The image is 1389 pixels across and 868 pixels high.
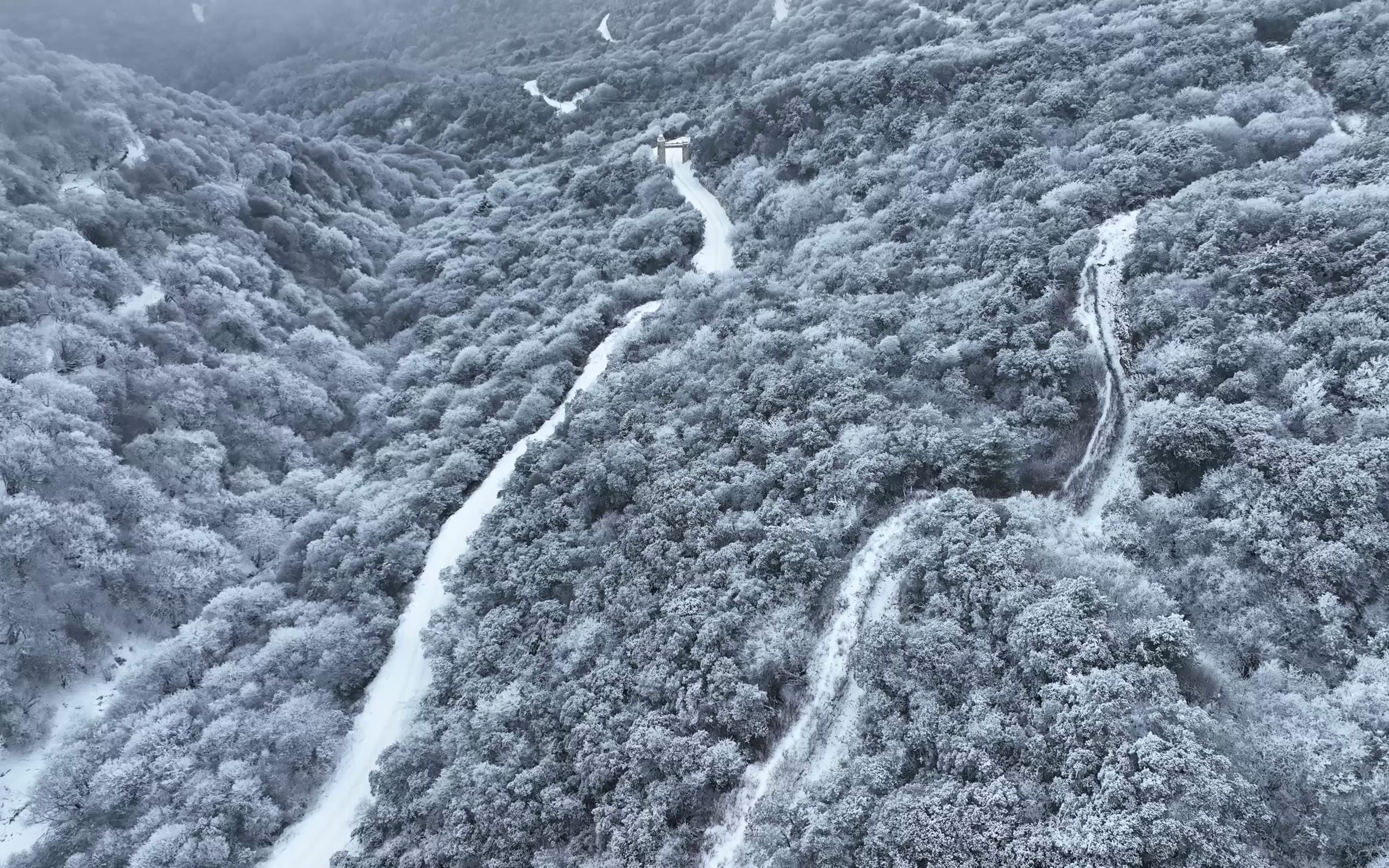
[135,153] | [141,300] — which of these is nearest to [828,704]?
[141,300]

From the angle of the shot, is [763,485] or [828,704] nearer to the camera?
[828,704]

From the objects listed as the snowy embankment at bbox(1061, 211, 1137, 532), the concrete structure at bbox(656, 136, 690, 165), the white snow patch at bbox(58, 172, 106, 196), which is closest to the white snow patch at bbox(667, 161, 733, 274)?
the concrete structure at bbox(656, 136, 690, 165)

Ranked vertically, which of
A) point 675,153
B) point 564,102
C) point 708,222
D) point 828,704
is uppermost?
point 564,102

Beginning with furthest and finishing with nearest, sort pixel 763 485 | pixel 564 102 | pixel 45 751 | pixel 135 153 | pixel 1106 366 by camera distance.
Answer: pixel 564 102 < pixel 135 153 < pixel 763 485 < pixel 1106 366 < pixel 45 751

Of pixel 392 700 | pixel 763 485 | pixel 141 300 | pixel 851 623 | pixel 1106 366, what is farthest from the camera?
pixel 141 300

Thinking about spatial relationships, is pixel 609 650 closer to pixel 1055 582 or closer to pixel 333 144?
pixel 1055 582

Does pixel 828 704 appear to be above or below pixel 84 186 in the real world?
below

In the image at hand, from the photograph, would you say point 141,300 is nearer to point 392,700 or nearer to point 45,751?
point 45,751

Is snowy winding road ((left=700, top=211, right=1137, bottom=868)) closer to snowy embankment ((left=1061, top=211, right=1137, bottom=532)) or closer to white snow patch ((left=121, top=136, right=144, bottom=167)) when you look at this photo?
snowy embankment ((left=1061, top=211, right=1137, bottom=532))
